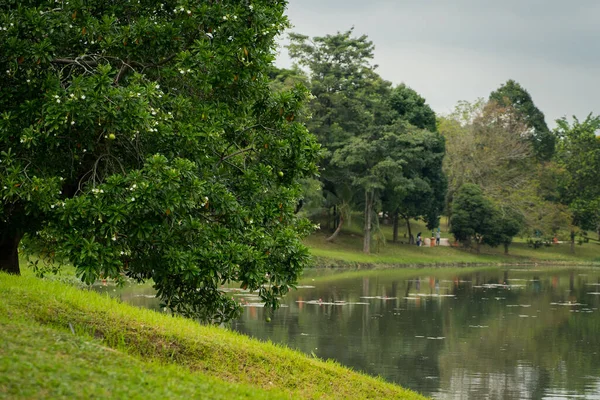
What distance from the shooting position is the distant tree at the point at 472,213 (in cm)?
7594

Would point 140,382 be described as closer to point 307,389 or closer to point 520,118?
point 307,389

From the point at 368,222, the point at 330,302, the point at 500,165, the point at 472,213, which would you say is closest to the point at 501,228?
the point at 472,213

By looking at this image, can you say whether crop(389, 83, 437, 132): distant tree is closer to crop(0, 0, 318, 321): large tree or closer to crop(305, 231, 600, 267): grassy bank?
crop(305, 231, 600, 267): grassy bank

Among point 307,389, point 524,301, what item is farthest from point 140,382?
point 524,301

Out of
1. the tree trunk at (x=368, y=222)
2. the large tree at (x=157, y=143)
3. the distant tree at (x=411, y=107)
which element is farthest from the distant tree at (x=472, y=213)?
the large tree at (x=157, y=143)

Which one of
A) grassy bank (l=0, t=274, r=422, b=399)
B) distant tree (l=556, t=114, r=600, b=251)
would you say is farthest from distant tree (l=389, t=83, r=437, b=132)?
grassy bank (l=0, t=274, r=422, b=399)

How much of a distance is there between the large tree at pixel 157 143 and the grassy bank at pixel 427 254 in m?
39.6

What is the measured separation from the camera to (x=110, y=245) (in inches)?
523

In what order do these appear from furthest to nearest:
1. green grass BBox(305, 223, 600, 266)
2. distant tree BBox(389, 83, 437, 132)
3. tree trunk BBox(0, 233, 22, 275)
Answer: distant tree BBox(389, 83, 437, 132)
green grass BBox(305, 223, 600, 266)
tree trunk BBox(0, 233, 22, 275)

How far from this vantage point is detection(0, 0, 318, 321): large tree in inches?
527

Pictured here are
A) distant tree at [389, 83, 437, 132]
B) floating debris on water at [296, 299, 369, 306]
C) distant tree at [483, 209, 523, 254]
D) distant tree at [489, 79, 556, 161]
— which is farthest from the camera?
distant tree at [489, 79, 556, 161]

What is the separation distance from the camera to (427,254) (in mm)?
73125

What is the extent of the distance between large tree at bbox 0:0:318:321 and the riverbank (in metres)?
41.5

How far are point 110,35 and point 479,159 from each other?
73109 mm
